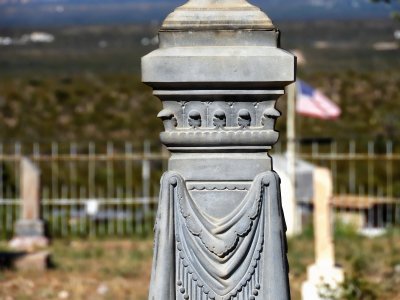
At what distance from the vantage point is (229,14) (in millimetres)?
5262

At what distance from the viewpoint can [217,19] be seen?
525 cm

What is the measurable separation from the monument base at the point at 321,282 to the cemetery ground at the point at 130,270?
157mm

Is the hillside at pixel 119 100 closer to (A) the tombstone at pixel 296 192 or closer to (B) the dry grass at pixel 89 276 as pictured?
(A) the tombstone at pixel 296 192

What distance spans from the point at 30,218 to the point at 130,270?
3285 millimetres

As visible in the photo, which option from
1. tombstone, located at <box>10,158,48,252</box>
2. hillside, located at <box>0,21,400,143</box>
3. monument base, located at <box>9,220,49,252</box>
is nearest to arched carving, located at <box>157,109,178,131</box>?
tombstone, located at <box>10,158,48,252</box>

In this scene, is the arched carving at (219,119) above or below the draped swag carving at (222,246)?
above

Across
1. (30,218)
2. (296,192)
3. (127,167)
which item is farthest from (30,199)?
(127,167)

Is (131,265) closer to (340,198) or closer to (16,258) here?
(16,258)

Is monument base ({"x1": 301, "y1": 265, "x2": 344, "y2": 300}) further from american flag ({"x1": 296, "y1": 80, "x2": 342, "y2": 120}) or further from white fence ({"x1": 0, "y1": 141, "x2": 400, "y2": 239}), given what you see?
american flag ({"x1": 296, "y1": 80, "x2": 342, "y2": 120})

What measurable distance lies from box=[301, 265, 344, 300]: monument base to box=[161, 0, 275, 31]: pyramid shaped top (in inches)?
214

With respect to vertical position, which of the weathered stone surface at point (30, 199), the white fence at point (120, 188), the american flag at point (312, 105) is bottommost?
the white fence at point (120, 188)

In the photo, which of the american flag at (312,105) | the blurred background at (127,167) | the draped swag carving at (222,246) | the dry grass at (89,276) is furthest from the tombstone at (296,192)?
the draped swag carving at (222,246)

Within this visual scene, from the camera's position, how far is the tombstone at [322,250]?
11.4 meters

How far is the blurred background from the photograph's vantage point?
537 inches
